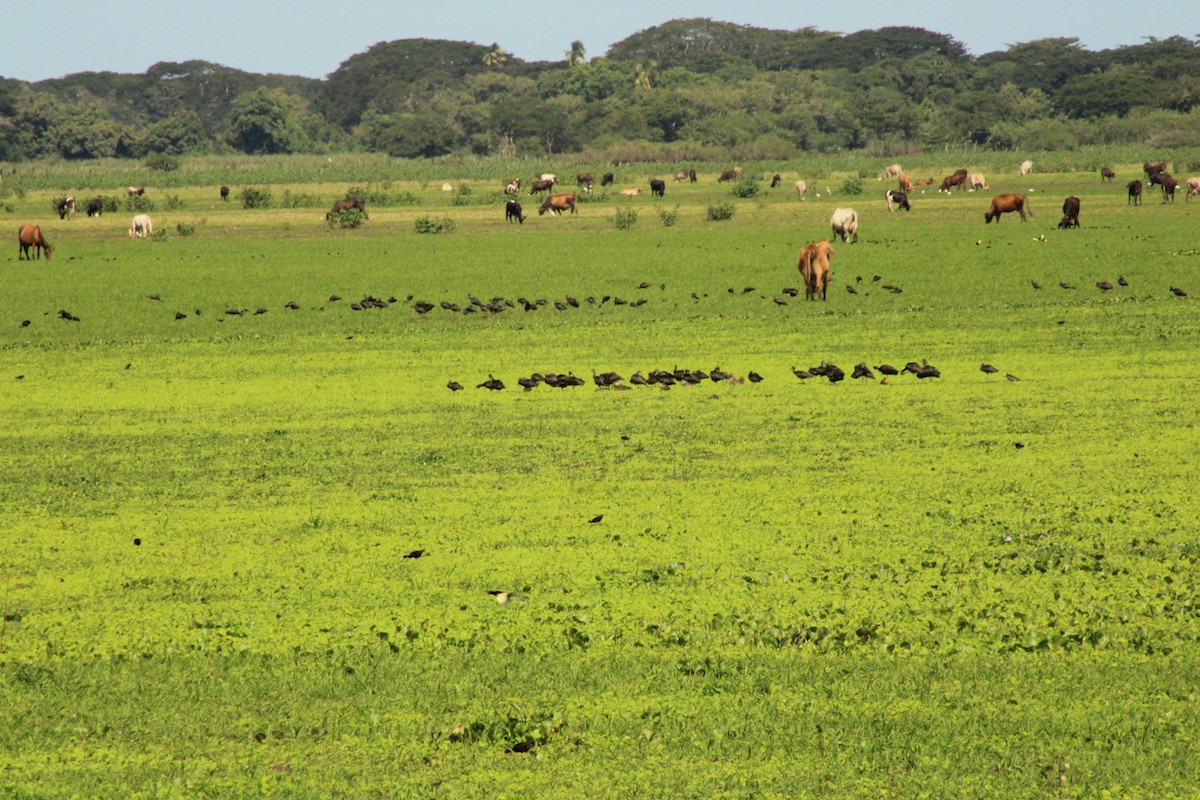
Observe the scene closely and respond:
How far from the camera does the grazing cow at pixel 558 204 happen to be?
48.1 meters

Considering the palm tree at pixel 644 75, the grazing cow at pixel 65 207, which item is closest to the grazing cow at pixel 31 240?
the grazing cow at pixel 65 207

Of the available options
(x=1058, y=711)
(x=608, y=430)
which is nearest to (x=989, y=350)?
(x=608, y=430)

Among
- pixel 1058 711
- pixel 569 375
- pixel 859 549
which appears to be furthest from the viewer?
pixel 569 375

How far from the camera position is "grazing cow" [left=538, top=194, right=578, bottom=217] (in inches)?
1895

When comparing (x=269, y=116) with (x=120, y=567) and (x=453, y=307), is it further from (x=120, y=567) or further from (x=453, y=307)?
(x=120, y=567)

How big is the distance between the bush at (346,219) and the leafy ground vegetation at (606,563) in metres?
24.4

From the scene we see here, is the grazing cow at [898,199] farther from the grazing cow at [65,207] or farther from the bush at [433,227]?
the grazing cow at [65,207]

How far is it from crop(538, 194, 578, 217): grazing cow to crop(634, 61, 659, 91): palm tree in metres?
93.5

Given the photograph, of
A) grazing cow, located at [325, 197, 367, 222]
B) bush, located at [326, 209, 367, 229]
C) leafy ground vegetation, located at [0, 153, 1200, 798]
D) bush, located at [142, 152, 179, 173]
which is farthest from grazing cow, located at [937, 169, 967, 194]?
bush, located at [142, 152, 179, 173]

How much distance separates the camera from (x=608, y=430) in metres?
A: 11.3

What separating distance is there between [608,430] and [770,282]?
1335cm

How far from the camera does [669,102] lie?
11631 centimetres

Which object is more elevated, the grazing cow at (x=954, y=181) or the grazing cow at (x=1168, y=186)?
the grazing cow at (x=954, y=181)

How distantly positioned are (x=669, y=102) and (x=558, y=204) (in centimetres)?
7116
